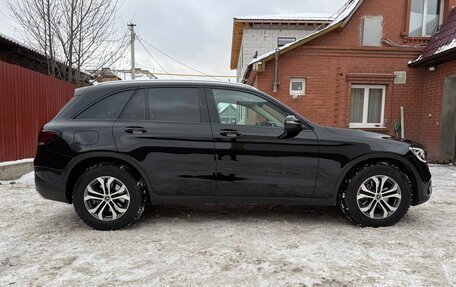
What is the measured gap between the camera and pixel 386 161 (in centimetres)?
384

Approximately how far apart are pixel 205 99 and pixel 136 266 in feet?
6.32

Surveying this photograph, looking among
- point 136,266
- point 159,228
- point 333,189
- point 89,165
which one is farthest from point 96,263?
point 333,189

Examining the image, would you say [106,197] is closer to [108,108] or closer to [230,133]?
[108,108]

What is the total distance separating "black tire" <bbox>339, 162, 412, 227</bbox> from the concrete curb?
6.19 metres

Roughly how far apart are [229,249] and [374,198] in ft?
5.71

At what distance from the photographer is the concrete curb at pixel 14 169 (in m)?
6.50

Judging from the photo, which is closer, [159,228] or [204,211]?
[159,228]

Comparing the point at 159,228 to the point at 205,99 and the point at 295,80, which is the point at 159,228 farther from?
the point at 295,80

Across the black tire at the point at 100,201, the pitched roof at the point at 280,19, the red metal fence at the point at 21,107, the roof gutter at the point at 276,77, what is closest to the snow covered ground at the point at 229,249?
the black tire at the point at 100,201

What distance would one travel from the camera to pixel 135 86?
3908 mm

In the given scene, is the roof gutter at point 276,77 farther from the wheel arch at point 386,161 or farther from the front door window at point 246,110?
the wheel arch at point 386,161

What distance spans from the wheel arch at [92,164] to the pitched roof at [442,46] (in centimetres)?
794

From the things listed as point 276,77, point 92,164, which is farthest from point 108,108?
point 276,77

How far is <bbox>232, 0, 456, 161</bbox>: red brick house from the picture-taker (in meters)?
9.91
